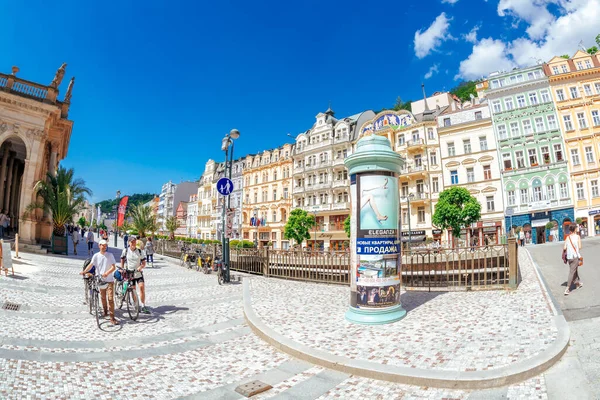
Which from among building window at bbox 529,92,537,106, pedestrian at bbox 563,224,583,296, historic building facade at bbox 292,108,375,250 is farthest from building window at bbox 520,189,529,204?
pedestrian at bbox 563,224,583,296

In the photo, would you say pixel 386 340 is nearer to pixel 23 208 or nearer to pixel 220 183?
pixel 220 183

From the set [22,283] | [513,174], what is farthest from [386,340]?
[513,174]

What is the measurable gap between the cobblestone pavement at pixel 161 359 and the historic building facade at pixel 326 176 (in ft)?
115

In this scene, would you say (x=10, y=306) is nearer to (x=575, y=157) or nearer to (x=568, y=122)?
(x=575, y=157)

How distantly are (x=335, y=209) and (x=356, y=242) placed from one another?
121ft

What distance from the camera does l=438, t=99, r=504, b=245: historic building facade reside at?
1407 inches

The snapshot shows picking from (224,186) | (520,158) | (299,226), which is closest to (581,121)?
(520,158)

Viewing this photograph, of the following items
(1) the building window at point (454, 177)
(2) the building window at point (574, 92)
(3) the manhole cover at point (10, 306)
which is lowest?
(3) the manhole cover at point (10, 306)

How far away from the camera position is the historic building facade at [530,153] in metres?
34.2

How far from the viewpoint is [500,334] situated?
557 cm

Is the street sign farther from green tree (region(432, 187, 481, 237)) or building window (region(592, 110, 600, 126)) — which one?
building window (region(592, 110, 600, 126))

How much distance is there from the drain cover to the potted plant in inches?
863

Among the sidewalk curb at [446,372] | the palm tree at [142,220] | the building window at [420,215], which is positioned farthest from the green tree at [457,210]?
the palm tree at [142,220]

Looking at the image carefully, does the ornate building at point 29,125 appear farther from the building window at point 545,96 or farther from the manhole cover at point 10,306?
the building window at point 545,96
